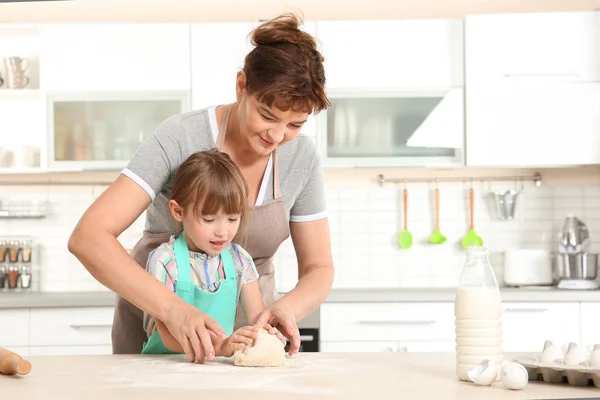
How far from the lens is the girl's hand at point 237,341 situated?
1674 millimetres

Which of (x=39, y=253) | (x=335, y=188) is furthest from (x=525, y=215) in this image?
(x=39, y=253)

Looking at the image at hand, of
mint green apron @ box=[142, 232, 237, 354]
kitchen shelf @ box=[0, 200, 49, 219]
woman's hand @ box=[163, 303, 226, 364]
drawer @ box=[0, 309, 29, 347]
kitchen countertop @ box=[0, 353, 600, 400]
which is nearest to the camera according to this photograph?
kitchen countertop @ box=[0, 353, 600, 400]

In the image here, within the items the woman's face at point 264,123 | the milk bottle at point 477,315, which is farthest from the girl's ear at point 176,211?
the milk bottle at point 477,315

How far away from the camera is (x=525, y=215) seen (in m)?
4.41

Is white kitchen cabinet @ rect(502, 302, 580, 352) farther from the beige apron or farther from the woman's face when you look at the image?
the woman's face

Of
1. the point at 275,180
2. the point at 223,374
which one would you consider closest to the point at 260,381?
the point at 223,374

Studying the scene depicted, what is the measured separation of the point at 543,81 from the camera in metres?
4.03

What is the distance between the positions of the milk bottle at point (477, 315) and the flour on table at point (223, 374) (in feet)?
0.78

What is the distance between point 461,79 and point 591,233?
1.04m

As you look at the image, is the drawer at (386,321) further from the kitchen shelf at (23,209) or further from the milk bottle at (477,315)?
the milk bottle at (477,315)

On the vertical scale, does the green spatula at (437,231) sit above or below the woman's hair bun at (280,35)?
below

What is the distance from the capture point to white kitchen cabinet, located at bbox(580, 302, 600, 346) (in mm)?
3775

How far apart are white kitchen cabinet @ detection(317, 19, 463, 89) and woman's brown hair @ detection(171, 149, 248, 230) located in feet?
7.31

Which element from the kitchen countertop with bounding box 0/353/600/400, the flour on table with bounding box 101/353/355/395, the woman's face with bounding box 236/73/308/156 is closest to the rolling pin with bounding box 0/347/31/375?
the kitchen countertop with bounding box 0/353/600/400
